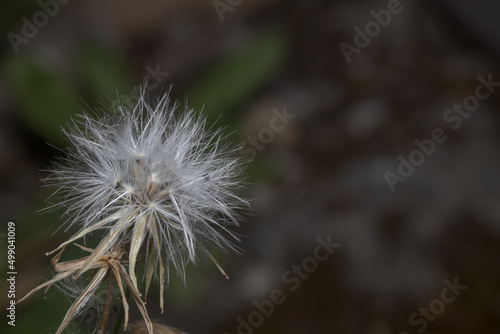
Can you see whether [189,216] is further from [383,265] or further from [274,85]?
[274,85]

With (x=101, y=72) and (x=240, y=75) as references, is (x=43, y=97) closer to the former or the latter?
(x=101, y=72)

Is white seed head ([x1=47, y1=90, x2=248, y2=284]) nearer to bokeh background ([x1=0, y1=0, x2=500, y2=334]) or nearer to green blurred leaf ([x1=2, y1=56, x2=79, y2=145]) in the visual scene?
bokeh background ([x1=0, y1=0, x2=500, y2=334])

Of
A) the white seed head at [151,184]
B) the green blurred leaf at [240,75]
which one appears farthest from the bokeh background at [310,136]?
the white seed head at [151,184]

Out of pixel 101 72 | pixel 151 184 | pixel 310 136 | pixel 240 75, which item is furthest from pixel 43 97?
pixel 151 184

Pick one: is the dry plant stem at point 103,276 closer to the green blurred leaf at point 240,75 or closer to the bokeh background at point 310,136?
the bokeh background at point 310,136

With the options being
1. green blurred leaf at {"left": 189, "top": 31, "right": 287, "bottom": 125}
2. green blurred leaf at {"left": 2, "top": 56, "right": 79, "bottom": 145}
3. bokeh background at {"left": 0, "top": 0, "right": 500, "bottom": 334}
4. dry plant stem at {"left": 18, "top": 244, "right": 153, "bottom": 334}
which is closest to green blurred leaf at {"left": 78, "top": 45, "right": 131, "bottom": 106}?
bokeh background at {"left": 0, "top": 0, "right": 500, "bottom": 334}

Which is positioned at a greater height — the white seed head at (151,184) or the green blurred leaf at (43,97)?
the green blurred leaf at (43,97)

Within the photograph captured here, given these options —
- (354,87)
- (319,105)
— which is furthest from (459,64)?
(319,105)
